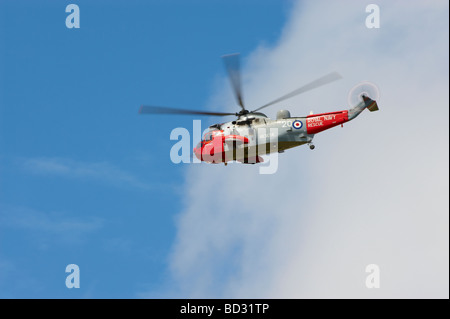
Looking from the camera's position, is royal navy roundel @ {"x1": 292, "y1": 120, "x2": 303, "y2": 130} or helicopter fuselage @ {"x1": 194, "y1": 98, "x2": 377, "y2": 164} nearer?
helicopter fuselage @ {"x1": 194, "y1": 98, "x2": 377, "y2": 164}

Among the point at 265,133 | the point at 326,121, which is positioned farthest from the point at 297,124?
the point at 265,133

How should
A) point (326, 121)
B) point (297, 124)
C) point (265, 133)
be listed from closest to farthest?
1. point (326, 121)
2. point (297, 124)
3. point (265, 133)

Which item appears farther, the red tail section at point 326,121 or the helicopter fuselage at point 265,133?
the helicopter fuselage at point 265,133

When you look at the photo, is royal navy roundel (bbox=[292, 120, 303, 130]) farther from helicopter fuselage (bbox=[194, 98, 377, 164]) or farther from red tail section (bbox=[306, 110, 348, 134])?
red tail section (bbox=[306, 110, 348, 134])

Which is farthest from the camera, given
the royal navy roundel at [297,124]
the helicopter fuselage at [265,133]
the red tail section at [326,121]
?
the royal navy roundel at [297,124]

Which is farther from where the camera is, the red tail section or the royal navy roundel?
the royal navy roundel

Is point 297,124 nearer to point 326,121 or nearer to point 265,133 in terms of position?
point 326,121

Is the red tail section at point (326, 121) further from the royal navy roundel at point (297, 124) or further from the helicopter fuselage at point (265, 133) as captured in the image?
the royal navy roundel at point (297, 124)

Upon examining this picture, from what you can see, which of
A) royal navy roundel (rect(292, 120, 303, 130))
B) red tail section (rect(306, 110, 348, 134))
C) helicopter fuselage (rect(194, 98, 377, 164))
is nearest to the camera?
red tail section (rect(306, 110, 348, 134))

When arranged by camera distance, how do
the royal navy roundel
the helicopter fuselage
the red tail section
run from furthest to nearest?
1. the royal navy roundel
2. the helicopter fuselage
3. the red tail section

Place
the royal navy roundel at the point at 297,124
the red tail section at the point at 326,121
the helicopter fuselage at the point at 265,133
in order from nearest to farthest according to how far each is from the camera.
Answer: the red tail section at the point at 326,121, the helicopter fuselage at the point at 265,133, the royal navy roundel at the point at 297,124
